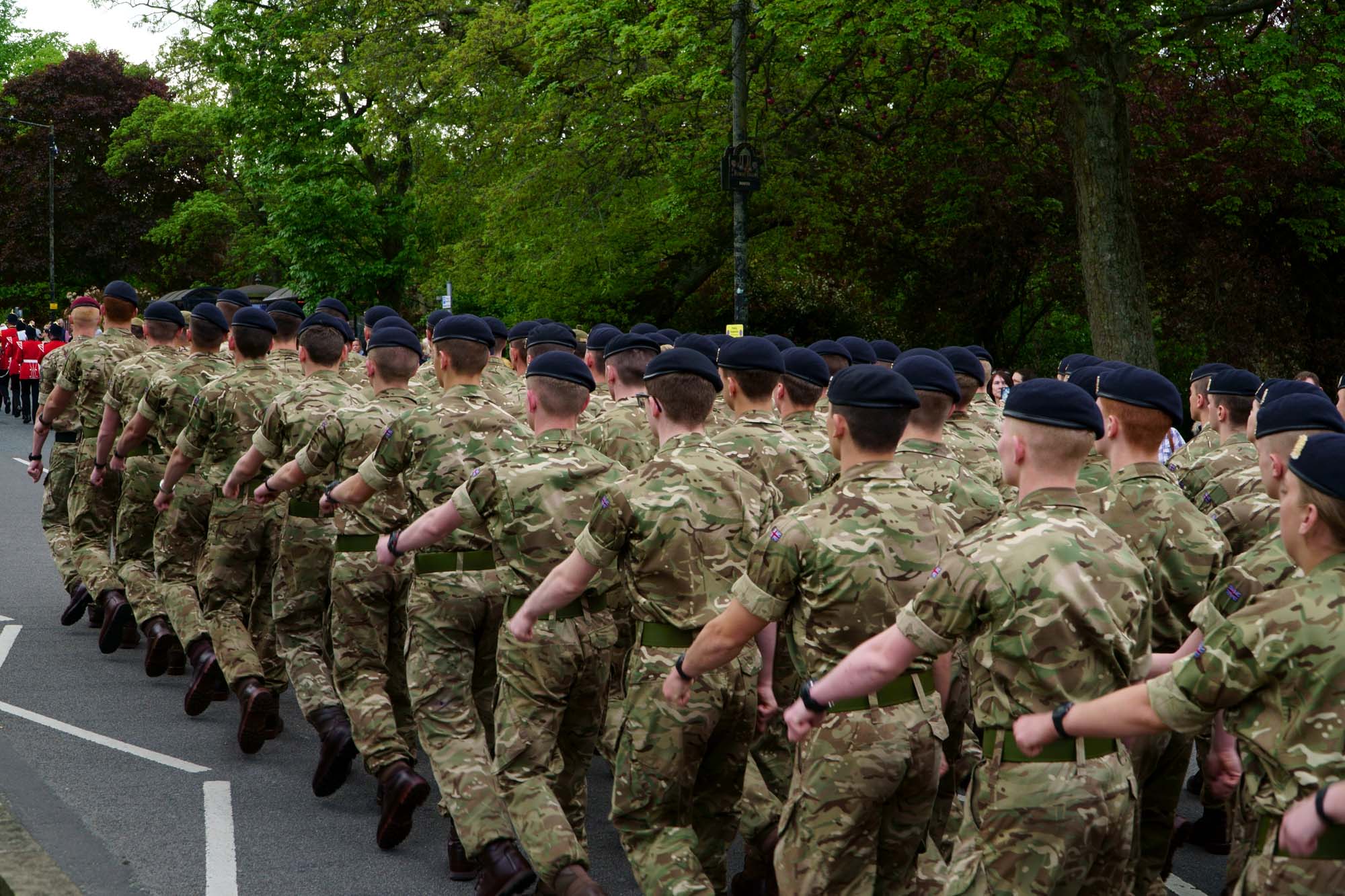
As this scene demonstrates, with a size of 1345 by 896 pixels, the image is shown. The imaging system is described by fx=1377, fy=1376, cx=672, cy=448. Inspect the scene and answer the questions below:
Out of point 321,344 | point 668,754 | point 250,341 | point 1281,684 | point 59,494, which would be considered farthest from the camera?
point 59,494

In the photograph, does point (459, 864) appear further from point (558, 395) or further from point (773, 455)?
point (773, 455)

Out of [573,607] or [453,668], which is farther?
[453,668]

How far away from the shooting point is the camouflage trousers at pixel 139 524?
31.9ft

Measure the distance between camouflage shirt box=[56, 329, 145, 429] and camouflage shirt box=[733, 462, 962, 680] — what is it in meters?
7.87

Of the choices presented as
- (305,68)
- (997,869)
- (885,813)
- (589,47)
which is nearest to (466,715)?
(885,813)

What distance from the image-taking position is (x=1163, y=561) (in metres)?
5.44

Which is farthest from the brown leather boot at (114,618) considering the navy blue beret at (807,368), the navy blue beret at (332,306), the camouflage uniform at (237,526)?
the navy blue beret at (807,368)

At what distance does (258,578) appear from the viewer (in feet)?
28.6

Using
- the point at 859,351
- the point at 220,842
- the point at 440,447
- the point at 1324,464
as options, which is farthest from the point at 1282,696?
the point at 859,351

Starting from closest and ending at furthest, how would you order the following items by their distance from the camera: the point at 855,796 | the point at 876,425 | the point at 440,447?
the point at 855,796 → the point at 876,425 → the point at 440,447

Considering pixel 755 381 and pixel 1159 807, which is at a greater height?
pixel 755 381

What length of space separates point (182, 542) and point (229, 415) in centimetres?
109

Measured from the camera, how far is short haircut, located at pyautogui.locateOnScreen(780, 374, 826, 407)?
7.49 meters

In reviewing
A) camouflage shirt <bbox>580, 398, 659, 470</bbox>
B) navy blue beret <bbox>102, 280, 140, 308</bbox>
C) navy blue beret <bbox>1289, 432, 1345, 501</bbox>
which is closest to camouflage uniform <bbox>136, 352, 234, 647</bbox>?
navy blue beret <bbox>102, 280, 140, 308</bbox>
